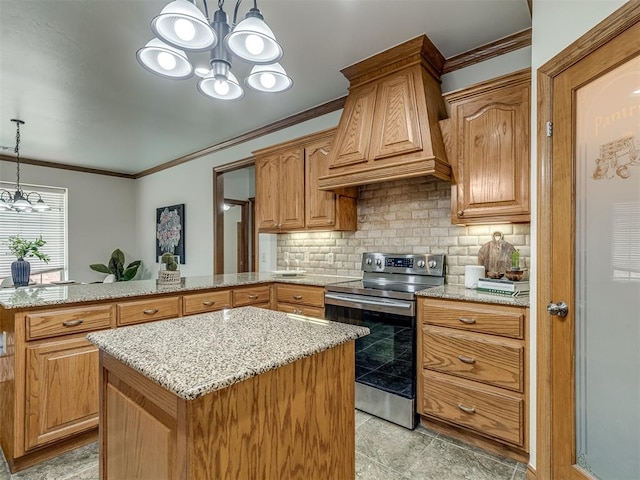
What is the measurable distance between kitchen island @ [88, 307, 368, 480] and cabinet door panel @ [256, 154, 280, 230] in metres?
2.42

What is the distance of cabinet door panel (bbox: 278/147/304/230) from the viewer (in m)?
3.39

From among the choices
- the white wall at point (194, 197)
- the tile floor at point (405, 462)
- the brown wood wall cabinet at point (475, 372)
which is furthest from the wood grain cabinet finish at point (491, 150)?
the white wall at point (194, 197)

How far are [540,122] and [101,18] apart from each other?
2.69 meters

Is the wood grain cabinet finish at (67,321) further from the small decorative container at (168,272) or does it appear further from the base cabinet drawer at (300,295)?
the base cabinet drawer at (300,295)

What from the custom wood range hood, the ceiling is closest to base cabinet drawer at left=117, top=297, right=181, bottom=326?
the custom wood range hood

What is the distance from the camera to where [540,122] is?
1.72 m

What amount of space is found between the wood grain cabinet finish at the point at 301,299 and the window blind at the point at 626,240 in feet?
6.24

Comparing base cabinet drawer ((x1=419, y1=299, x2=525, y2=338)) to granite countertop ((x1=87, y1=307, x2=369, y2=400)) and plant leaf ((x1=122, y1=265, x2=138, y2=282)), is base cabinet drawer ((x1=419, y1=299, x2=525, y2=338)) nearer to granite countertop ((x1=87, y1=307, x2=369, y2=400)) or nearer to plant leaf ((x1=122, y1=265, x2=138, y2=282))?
granite countertop ((x1=87, y1=307, x2=369, y2=400))

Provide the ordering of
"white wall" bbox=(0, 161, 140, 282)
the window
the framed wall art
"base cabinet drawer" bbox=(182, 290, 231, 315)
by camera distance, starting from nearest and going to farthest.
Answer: "base cabinet drawer" bbox=(182, 290, 231, 315)
the window
the framed wall art
"white wall" bbox=(0, 161, 140, 282)

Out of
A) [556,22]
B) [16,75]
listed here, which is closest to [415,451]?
[556,22]

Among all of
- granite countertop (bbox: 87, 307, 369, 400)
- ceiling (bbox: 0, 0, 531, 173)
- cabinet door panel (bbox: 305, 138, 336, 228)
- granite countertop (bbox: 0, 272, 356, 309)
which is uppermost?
ceiling (bbox: 0, 0, 531, 173)

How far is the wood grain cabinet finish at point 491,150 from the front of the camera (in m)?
2.12

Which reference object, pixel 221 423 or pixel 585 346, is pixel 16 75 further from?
pixel 585 346

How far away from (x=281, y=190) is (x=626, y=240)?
281 cm
